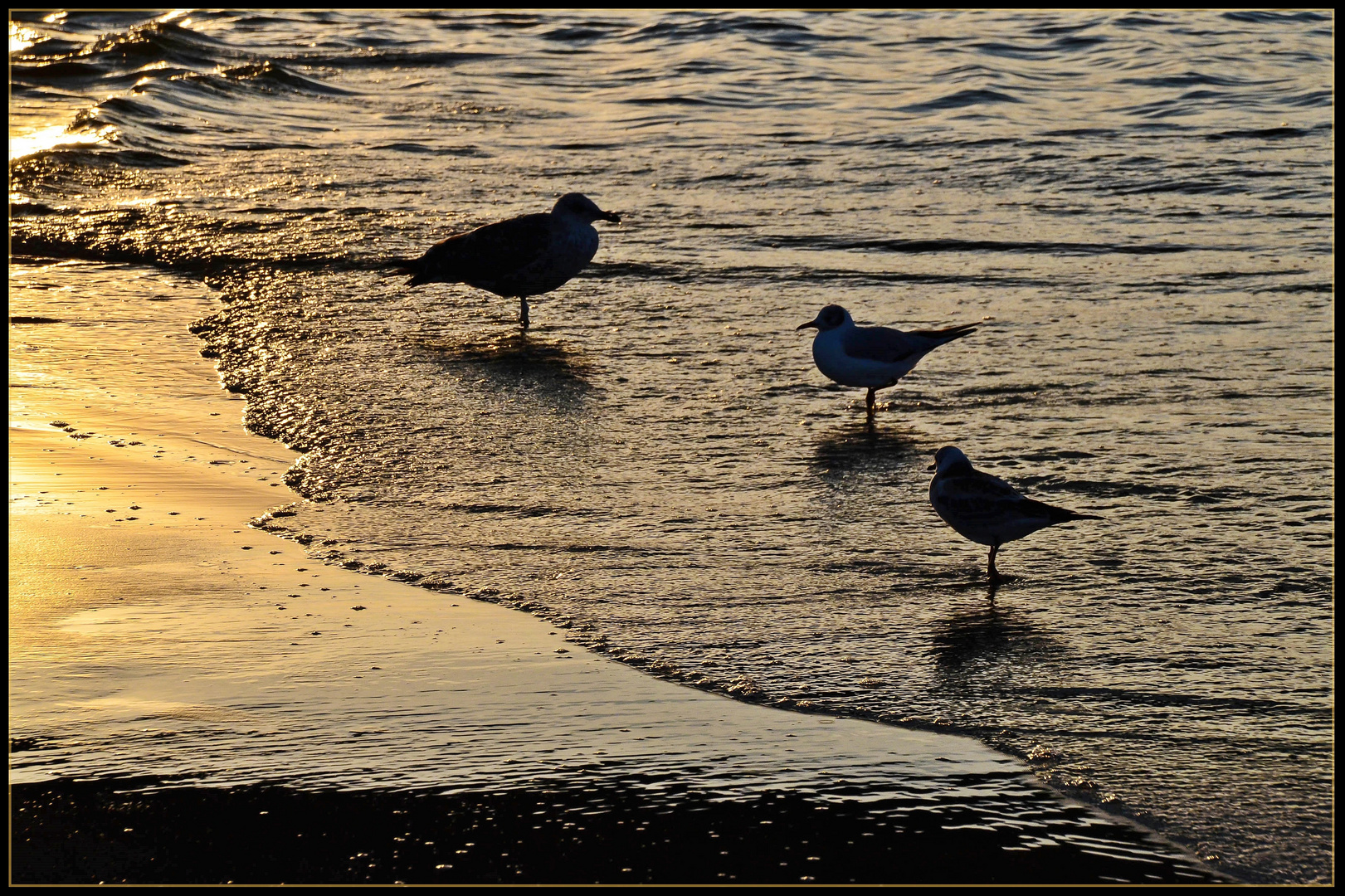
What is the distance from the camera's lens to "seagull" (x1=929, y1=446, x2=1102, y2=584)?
587 centimetres

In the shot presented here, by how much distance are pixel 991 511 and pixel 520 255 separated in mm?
5416

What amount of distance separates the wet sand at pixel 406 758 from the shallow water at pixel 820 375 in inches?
8.8

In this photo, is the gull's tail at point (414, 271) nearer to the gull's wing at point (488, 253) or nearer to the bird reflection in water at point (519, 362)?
the gull's wing at point (488, 253)

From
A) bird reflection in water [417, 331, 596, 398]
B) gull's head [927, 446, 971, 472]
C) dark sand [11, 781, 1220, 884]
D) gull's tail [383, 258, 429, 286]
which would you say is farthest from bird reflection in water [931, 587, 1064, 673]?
gull's tail [383, 258, 429, 286]

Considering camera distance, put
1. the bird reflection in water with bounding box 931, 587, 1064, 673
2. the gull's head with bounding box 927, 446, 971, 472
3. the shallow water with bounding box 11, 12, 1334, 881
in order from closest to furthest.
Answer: the shallow water with bounding box 11, 12, 1334, 881, the bird reflection in water with bounding box 931, 587, 1064, 673, the gull's head with bounding box 927, 446, 971, 472

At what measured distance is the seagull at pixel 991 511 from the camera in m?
5.87

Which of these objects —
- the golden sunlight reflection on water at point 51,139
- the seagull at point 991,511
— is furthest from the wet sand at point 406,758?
the golden sunlight reflection on water at point 51,139

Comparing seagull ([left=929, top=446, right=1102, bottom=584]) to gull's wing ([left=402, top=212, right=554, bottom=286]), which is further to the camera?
gull's wing ([left=402, top=212, right=554, bottom=286])

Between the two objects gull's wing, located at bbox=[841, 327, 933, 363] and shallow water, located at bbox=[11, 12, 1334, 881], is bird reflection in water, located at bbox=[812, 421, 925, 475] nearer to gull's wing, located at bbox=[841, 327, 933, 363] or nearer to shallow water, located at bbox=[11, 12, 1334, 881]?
shallow water, located at bbox=[11, 12, 1334, 881]

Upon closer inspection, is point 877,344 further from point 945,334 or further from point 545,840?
point 545,840

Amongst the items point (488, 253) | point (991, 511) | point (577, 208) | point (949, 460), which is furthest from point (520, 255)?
point (991, 511)

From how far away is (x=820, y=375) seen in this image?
9.23 meters

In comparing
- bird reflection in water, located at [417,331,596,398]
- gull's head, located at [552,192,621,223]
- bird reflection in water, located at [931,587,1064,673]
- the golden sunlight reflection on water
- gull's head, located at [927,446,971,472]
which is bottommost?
bird reflection in water, located at [931,587,1064,673]

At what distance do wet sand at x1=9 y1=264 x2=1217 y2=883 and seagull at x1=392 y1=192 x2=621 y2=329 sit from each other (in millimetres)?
4610
